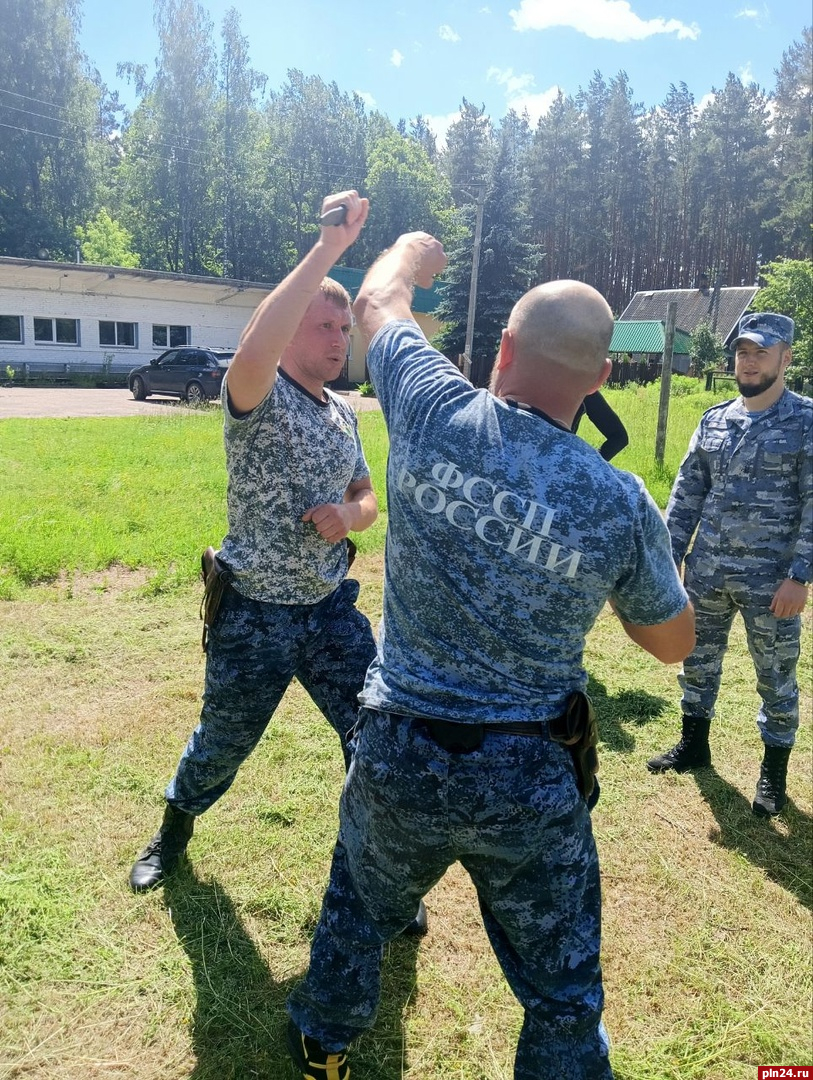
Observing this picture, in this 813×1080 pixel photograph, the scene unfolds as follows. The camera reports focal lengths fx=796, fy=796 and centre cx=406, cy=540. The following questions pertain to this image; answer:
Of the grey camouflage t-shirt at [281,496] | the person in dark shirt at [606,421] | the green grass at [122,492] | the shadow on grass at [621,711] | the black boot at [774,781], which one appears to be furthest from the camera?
the green grass at [122,492]

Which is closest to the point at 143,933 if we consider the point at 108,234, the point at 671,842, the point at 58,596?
the point at 671,842

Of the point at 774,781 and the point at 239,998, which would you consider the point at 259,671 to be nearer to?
the point at 239,998

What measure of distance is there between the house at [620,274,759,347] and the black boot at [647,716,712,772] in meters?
43.4

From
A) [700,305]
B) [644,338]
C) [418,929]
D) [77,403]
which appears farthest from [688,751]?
[700,305]

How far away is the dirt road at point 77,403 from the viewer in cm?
1745

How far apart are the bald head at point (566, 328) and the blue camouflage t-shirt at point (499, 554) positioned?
136 mm

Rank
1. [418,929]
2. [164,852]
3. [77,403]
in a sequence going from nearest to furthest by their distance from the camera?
1. [418,929]
2. [164,852]
3. [77,403]

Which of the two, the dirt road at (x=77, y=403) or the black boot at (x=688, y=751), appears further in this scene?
the dirt road at (x=77, y=403)

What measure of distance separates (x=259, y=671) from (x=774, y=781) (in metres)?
2.59

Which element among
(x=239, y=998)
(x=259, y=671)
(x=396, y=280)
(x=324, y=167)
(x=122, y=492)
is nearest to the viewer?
(x=396, y=280)

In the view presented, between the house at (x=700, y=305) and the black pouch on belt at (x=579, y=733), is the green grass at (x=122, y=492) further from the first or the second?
the house at (x=700, y=305)

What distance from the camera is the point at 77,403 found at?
20.2 m

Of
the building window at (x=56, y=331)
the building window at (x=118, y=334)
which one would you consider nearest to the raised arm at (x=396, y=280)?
the building window at (x=56, y=331)

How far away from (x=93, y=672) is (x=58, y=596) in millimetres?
1490
